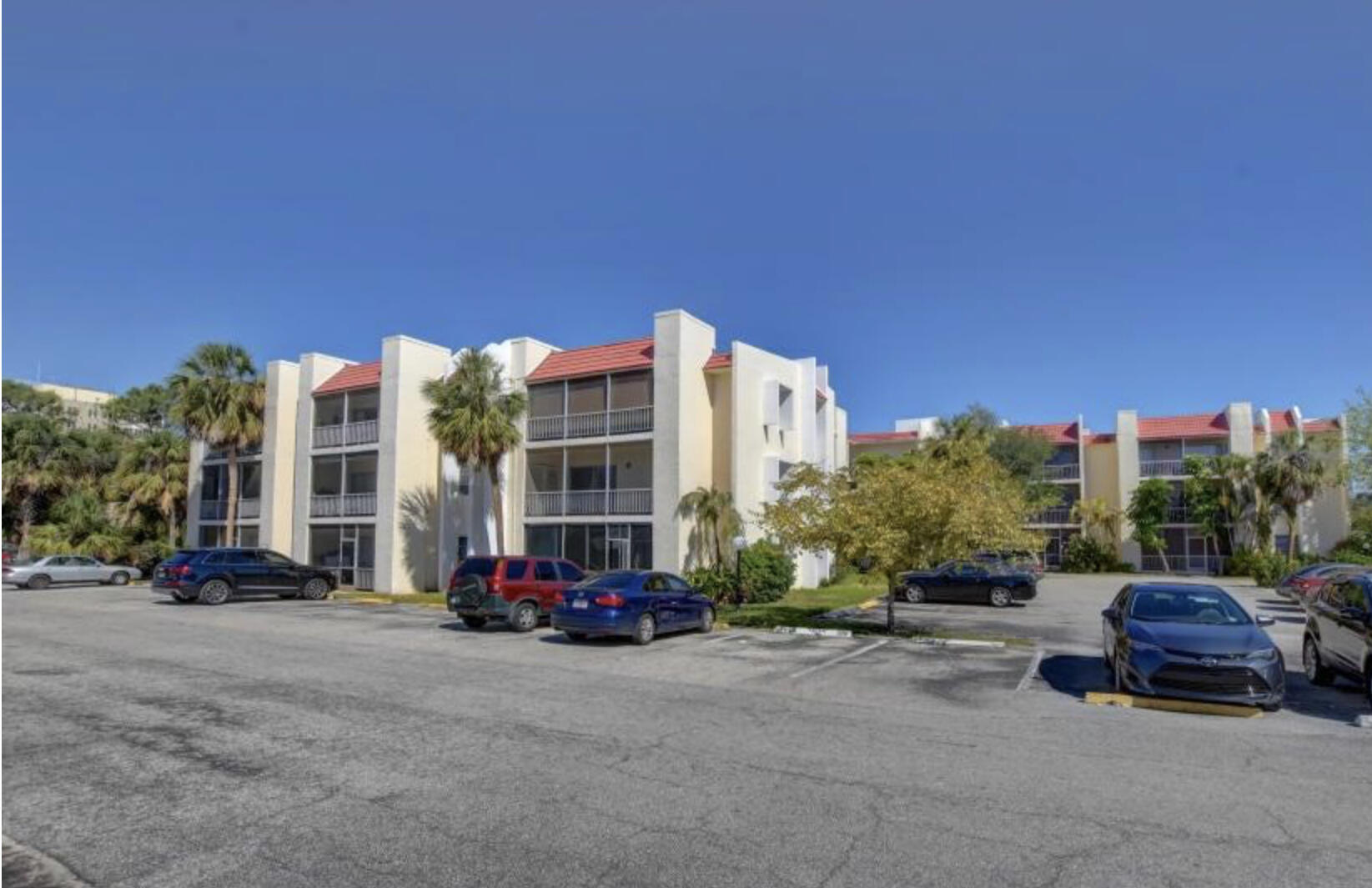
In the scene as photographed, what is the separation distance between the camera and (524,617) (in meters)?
19.1

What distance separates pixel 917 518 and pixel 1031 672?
4.77 m

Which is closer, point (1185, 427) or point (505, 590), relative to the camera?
point (505, 590)

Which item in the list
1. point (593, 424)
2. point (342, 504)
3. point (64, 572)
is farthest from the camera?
point (64, 572)

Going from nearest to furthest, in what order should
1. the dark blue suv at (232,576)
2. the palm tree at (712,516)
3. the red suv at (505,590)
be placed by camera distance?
1. the red suv at (505,590)
2. the dark blue suv at (232,576)
3. the palm tree at (712,516)

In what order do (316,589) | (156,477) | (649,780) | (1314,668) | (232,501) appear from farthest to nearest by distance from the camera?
(156,477) → (232,501) → (316,589) → (1314,668) → (649,780)

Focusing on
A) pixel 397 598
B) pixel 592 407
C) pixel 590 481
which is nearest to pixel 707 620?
pixel 592 407

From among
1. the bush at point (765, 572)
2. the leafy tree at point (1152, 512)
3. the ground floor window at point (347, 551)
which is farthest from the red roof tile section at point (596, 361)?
the leafy tree at point (1152, 512)

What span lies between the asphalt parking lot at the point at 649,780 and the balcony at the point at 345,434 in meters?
20.8

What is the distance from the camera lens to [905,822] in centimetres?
587

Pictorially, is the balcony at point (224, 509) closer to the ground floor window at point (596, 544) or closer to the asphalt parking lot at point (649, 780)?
the ground floor window at point (596, 544)

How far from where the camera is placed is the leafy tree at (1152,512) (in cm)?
4853

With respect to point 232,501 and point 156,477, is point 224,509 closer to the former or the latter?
point 232,501

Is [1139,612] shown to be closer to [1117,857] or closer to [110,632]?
[1117,857]

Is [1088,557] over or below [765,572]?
below
